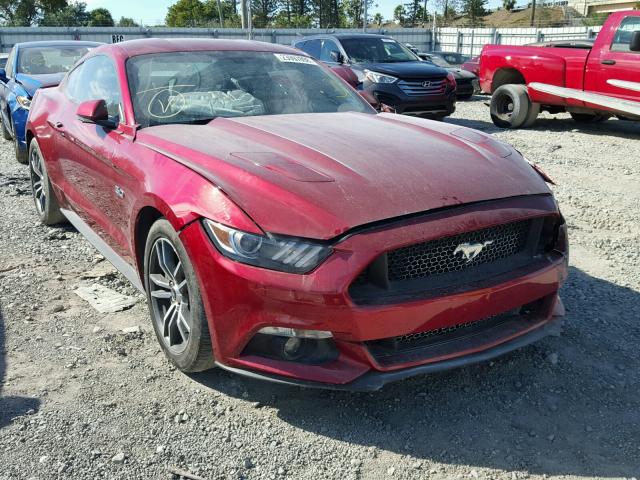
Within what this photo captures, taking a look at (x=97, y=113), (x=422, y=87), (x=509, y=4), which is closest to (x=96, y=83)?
(x=97, y=113)

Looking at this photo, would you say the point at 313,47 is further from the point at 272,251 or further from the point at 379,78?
the point at 272,251

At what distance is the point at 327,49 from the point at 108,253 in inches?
343

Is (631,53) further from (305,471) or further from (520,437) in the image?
(305,471)

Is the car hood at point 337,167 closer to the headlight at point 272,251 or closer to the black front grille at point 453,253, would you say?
the headlight at point 272,251

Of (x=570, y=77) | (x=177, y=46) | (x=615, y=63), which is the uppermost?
(x=177, y=46)

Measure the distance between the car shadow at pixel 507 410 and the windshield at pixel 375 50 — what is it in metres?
8.73

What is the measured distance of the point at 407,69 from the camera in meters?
10.5

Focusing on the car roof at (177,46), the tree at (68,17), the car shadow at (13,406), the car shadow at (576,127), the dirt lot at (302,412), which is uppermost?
the tree at (68,17)

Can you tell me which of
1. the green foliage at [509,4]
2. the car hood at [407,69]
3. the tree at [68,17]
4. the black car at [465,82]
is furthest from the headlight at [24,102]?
the green foliage at [509,4]

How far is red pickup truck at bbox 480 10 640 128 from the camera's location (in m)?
8.93

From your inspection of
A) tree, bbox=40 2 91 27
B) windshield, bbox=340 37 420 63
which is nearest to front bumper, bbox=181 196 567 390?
windshield, bbox=340 37 420 63

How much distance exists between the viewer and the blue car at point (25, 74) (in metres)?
7.57

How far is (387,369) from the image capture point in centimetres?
250

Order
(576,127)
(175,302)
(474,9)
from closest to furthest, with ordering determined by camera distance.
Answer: (175,302)
(576,127)
(474,9)
